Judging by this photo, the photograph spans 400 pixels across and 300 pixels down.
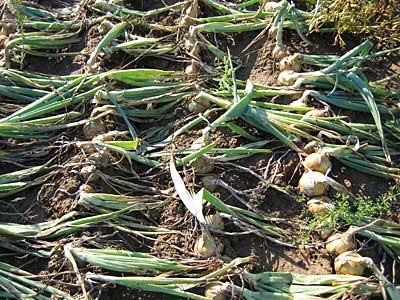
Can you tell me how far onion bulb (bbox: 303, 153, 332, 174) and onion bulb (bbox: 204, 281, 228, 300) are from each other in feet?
1.69

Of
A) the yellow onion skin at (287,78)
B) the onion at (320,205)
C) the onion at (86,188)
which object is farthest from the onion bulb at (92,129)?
the onion at (320,205)

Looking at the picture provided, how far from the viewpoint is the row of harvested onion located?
1.71 meters

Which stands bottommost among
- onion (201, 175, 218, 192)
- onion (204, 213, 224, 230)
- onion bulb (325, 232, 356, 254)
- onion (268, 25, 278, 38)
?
onion bulb (325, 232, 356, 254)

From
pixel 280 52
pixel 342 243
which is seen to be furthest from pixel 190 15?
pixel 342 243

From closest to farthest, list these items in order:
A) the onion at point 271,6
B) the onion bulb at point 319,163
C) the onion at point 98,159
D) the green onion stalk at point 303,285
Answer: the green onion stalk at point 303,285 < the onion bulb at point 319,163 < the onion at point 98,159 < the onion at point 271,6

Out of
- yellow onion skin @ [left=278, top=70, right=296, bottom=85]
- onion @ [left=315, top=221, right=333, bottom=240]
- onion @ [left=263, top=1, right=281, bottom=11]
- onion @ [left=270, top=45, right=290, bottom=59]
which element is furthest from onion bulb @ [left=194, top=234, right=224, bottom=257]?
onion @ [left=263, top=1, right=281, bottom=11]

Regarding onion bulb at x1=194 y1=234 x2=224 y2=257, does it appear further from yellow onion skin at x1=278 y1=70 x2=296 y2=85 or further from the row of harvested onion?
yellow onion skin at x1=278 y1=70 x2=296 y2=85

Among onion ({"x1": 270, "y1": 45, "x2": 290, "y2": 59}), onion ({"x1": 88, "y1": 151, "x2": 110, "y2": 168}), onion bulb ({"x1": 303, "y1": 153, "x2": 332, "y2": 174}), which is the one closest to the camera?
onion bulb ({"x1": 303, "y1": 153, "x2": 332, "y2": 174})

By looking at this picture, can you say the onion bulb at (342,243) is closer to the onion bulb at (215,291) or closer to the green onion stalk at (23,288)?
the onion bulb at (215,291)

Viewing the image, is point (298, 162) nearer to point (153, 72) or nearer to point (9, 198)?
point (153, 72)

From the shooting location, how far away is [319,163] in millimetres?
1881

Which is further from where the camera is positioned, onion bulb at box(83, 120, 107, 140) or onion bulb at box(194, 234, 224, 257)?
onion bulb at box(83, 120, 107, 140)

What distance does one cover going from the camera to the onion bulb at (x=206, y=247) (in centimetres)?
176

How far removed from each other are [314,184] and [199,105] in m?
0.55
